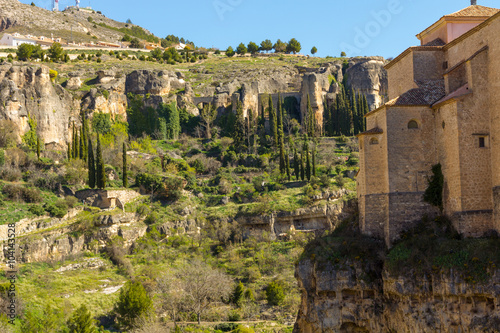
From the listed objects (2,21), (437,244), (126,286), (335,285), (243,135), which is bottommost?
(126,286)

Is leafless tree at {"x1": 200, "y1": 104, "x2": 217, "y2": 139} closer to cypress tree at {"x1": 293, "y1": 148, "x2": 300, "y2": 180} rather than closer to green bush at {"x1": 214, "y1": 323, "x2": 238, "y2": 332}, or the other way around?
cypress tree at {"x1": 293, "y1": 148, "x2": 300, "y2": 180}

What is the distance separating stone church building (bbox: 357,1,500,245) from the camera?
58.5 ft

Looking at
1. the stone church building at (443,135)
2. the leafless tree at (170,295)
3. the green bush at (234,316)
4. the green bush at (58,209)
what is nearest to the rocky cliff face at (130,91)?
the green bush at (58,209)

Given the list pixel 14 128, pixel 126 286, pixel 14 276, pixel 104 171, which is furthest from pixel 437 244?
pixel 14 128

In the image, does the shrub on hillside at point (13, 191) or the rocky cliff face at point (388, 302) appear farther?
the shrub on hillside at point (13, 191)

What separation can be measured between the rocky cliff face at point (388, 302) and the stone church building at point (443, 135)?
179cm

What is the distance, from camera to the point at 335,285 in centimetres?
2002

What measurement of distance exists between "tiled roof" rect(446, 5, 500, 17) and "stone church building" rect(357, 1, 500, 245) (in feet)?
0.12

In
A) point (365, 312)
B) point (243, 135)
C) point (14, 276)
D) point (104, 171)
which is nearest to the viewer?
point (365, 312)

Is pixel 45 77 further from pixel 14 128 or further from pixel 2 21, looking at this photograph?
pixel 2 21

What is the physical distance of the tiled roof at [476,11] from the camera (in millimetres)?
21531

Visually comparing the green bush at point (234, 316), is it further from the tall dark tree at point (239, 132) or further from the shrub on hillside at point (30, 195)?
the tall dark tree at point (239, 132)

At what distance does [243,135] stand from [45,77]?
2013 centimetres

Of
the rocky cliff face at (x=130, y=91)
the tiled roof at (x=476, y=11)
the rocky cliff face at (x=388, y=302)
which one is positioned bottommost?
the rocky cliff face at (x=388, y=302)
